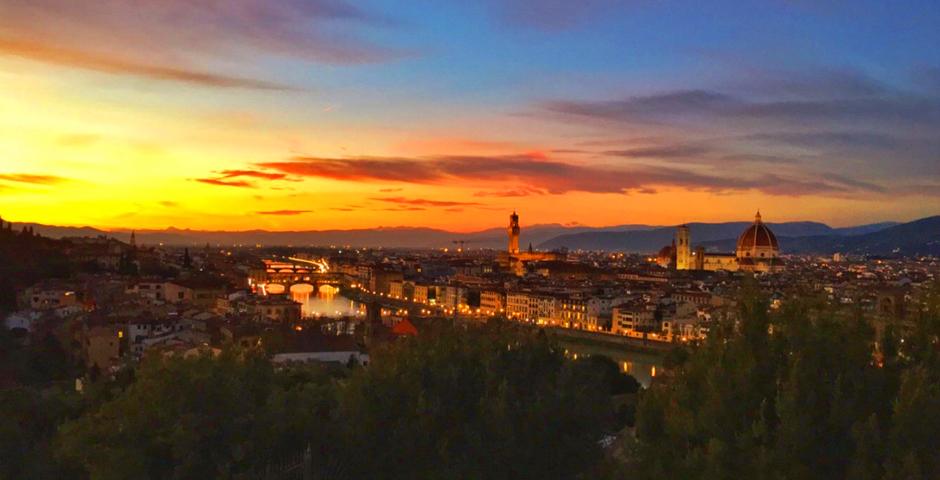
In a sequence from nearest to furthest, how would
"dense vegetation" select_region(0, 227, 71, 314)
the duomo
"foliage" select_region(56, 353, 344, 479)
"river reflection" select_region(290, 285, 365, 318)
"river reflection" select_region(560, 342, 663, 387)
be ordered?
"foliage" select_region(56, 353, 344, 479) < "river reflection" select_region(560, 342, 663, 387) < "dense vegetation" select_region(0, 227, 71, 314) < "river reflection" select_region(290, 285, 365, 318) < the duomo

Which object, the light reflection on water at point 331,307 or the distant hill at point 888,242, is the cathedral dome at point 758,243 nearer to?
the light reflection on water at point 331,307

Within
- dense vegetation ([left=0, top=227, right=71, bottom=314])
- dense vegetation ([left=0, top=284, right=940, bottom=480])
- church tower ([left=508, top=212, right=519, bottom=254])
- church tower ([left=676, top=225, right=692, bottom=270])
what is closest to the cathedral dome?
church tower ([left=676, top=225, right=692, bottom=270])

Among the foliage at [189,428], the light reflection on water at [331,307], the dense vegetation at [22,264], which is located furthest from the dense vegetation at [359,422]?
the light reflection on water at [331,307]

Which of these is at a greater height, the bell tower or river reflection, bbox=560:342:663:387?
the bell tower

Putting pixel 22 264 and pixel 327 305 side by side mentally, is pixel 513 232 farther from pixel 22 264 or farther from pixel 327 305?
pixel 22 264

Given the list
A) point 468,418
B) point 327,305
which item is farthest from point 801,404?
point 327,305

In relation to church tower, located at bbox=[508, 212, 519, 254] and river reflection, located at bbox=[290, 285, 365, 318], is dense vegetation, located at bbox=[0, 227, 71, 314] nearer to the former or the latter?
river reflection, located at bbox=[290, 285, 365, 318]
